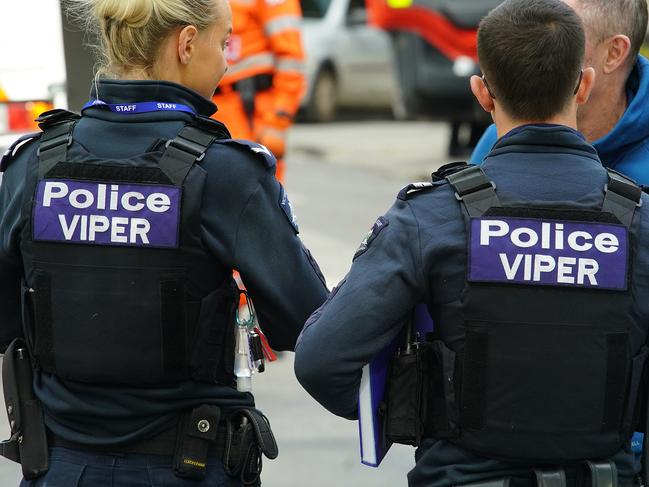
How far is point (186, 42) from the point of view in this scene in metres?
2.73

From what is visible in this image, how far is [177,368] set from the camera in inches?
103

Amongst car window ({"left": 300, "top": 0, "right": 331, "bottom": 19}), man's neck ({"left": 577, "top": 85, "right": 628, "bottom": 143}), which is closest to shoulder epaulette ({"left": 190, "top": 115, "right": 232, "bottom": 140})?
man's neck ({"left": 577, "top": 85, "right": 628, "bottom": 143})

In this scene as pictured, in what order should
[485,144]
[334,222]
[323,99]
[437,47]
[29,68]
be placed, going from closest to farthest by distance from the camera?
[485,144] → [29,68] → [334,222] → [437,47] → [323,99]

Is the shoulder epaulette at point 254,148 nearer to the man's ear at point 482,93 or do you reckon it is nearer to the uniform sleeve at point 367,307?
the uniform sleeve at point 367,307

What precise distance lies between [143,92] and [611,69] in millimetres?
1284

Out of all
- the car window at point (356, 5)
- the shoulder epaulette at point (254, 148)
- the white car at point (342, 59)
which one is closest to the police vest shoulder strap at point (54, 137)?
the shoulder epaulette at point (254, 148)

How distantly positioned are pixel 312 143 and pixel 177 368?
12457 millimetres

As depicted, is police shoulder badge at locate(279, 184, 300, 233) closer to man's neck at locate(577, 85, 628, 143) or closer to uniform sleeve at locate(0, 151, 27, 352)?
uniform sleeve at locate(0, 151, 27, 352)

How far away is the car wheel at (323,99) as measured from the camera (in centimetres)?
1633

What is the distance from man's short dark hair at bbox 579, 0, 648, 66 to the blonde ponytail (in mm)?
1056

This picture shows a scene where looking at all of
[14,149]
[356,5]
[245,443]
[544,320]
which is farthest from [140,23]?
[356,5]

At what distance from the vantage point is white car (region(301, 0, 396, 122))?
15.9 meters

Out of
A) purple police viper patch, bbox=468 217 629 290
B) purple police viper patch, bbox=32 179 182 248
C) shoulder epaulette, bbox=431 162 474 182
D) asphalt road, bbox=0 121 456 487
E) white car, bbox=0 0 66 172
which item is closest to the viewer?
purple police viper patch, bbox=468 217 629 290

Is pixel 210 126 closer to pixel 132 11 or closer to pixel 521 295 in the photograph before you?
pixel 132 11
